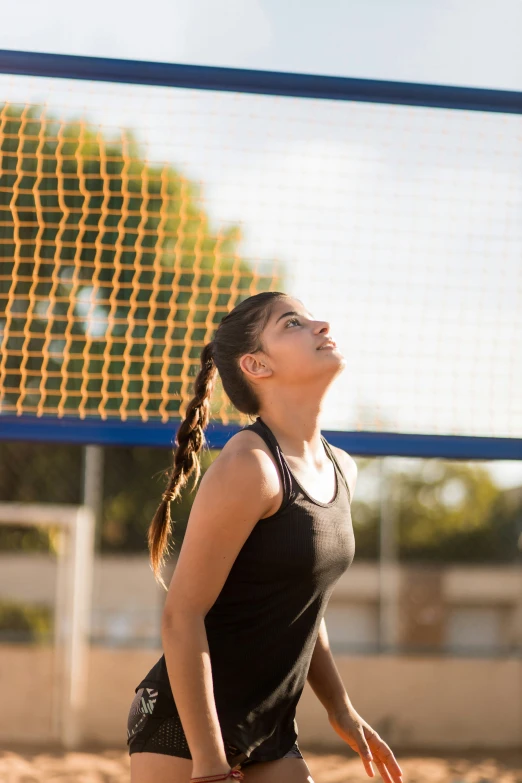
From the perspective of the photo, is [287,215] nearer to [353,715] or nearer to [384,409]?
[384,409]

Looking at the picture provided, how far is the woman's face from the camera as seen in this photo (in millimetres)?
2299

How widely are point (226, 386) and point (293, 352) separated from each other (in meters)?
0.23

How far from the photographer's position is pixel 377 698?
8.99 m

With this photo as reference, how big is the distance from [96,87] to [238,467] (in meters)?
2.05

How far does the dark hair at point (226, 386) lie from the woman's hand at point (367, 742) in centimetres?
57

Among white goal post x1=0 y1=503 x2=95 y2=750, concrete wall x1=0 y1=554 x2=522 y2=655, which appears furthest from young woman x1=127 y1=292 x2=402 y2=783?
concrete wall x1=0 y1=554 x2=522 y2=655

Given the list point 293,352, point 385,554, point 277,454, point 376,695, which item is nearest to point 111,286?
point 293,352

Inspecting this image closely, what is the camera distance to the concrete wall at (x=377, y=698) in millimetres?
8789

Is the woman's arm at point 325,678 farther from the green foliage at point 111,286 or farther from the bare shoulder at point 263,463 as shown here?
the green foliage at point 111,286

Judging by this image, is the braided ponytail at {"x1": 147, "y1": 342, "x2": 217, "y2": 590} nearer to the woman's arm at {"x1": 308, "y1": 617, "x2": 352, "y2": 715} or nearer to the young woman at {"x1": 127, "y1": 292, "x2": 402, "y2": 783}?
the young woman at {"x1": 127, "y1": 292, "x2": 402, "y2": 783}

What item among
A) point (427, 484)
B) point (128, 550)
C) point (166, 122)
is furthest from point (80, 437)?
point (427, 484)

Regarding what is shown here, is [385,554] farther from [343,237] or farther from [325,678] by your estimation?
[325,678]

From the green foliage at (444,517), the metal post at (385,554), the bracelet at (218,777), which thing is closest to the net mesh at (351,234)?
the bracelet at (218,777)

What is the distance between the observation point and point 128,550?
16734 mm
